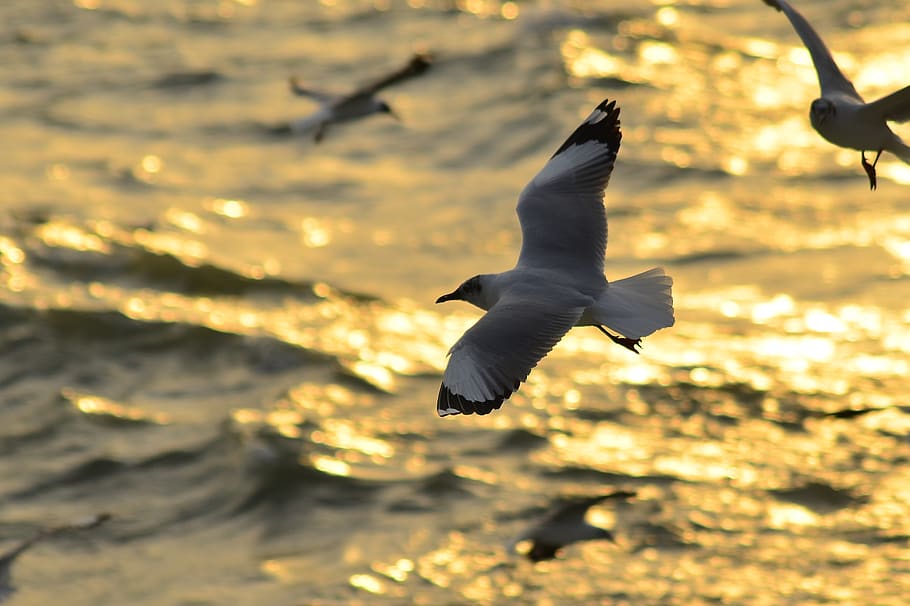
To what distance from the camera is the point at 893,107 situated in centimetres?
506

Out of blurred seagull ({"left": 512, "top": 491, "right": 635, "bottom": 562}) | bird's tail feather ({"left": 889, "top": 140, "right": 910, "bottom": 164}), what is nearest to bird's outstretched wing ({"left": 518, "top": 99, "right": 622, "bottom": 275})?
bird's tail feather ({"left": 889, "top": 140, "right": 910, "bottom": 164})

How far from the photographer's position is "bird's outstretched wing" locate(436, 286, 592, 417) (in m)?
4.71

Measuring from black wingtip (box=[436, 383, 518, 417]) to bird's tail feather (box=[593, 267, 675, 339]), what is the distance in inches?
23.9

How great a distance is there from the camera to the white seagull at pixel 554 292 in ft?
Result: 15.8

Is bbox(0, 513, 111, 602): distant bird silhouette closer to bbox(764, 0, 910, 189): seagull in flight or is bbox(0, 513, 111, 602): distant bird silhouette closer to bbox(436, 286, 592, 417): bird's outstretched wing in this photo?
bbox(436, 286, 592, 417): bird's outstretched wing

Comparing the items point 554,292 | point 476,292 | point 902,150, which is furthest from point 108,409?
point 902,150

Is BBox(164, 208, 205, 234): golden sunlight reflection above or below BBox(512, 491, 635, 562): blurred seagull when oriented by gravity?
above

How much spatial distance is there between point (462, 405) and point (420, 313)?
7093mm

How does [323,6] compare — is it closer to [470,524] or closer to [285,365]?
[285,365]

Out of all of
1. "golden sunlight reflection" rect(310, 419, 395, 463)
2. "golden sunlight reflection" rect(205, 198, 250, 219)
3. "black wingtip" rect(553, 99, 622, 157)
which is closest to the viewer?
"black wingtip" rect(553, 99, 622, 157)

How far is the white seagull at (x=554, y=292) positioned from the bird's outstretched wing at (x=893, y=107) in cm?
96

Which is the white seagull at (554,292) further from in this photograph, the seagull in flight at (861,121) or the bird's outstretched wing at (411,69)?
the bird's outstretched wing at (411,69)

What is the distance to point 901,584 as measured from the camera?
829 centimetres

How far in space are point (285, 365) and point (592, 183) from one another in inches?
234
